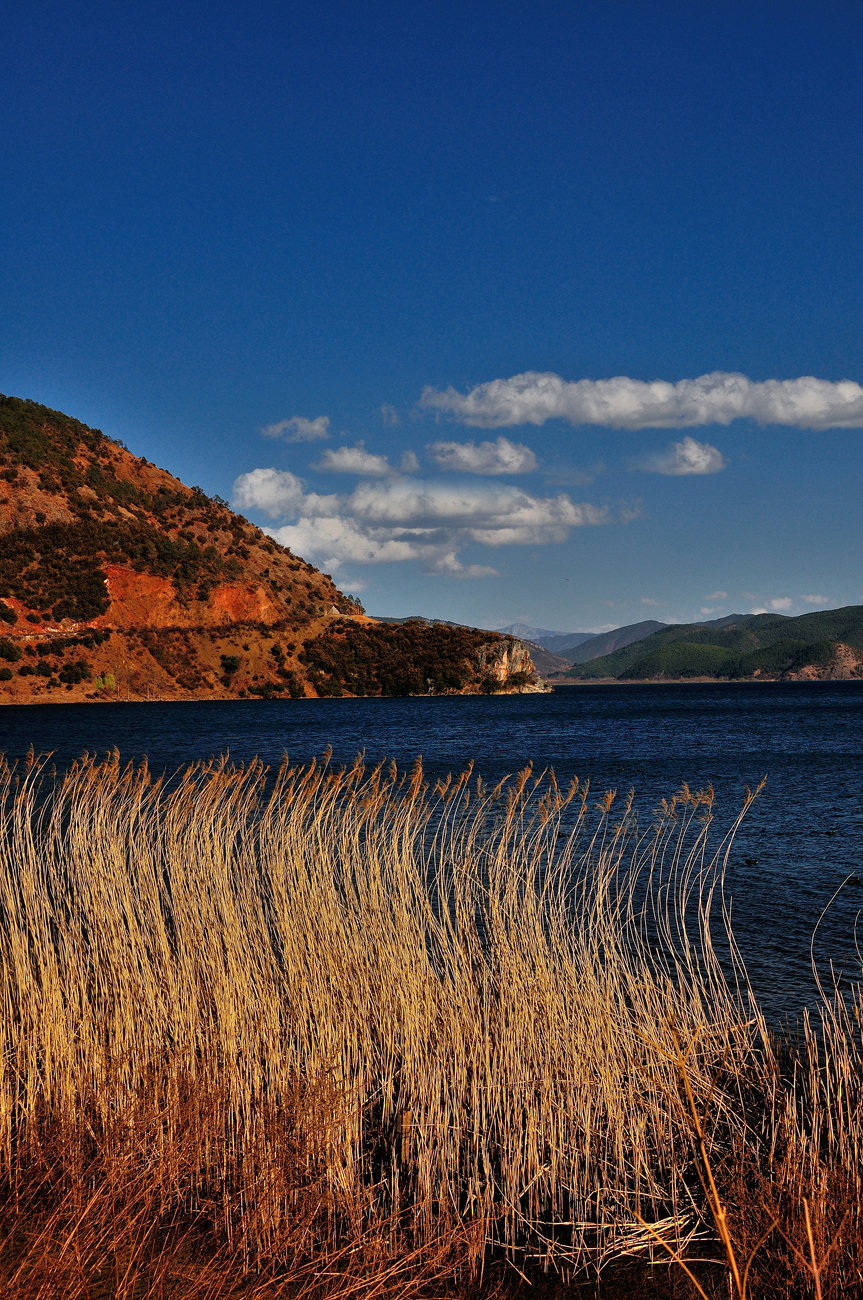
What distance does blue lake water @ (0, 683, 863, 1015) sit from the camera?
44.1ft

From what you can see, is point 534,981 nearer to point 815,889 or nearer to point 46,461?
point 815,889

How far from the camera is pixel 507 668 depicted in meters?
116

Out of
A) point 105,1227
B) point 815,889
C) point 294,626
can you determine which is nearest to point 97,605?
point 294,626

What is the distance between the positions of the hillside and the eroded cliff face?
315mm

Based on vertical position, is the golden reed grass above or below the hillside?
below

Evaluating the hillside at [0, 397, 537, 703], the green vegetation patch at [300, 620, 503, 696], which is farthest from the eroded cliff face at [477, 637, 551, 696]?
the green vegetation patch at [300, 620, 503, 696]

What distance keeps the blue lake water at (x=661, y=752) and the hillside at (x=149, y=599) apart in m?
6.31

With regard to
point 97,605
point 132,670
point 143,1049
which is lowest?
point 143,1049

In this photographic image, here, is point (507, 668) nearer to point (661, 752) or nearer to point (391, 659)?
point (391, 659)

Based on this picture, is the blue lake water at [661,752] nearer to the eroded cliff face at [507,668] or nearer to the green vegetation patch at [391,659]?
the green vegetation patch at [391,659]

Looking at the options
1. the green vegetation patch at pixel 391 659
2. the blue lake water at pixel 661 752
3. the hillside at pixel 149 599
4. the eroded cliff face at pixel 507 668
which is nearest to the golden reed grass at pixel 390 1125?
the blue lake water at pixel 661 752

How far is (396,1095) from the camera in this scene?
6.77m

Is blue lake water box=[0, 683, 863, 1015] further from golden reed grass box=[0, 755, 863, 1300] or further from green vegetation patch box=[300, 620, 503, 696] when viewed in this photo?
green vegetation patch box=[300, 620, 503, 696]

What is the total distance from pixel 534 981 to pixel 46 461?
342ft
